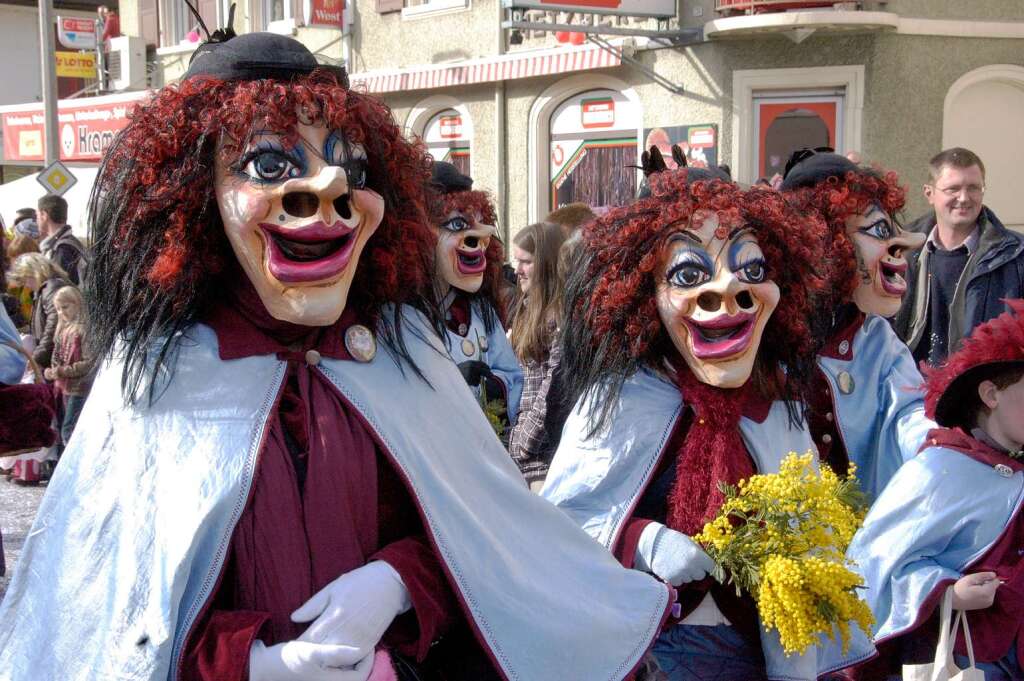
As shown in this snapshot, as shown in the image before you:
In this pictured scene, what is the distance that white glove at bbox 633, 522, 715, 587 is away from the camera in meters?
2.91

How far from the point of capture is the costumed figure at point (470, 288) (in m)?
6.11

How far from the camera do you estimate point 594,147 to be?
14.6 meters

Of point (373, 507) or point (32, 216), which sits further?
point (32, 216)

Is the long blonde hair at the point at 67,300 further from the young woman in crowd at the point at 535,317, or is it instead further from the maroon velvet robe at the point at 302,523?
the maroon velvet robe at the point at 302,523

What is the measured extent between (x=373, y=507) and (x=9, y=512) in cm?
657

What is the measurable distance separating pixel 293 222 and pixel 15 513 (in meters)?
6.55

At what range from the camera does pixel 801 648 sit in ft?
9.12

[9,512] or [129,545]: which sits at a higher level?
[129,545]

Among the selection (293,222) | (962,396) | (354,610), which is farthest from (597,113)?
(354,610)

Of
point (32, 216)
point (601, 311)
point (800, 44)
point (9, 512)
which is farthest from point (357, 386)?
point (32, 216)

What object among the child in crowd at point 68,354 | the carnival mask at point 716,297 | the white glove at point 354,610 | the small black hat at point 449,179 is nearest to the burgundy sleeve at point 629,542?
the carnival mask at point 716,297

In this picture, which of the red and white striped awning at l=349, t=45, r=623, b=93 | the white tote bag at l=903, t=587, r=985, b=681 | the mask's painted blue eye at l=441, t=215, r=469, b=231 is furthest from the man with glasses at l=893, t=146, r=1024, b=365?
the red and white striped awning at l=349, t=45, r=623, b=93

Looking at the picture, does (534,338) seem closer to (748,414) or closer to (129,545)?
(748,414)

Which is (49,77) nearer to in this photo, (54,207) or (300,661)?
(54,207)
